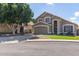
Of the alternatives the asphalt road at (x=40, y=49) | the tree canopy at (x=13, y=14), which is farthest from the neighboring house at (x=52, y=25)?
the tree canopy at (x=13, y=14)

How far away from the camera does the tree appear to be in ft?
39.0

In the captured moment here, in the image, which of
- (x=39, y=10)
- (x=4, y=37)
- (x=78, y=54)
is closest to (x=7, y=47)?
(x=4, y=37)

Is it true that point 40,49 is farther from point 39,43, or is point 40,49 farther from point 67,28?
point 67,28

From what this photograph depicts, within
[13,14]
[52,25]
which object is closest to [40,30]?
[52,25]

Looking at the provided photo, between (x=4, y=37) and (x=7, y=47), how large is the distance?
990mm

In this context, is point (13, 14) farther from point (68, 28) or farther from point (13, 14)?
point (68, 28)

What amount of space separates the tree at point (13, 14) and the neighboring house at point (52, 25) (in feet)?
2.92

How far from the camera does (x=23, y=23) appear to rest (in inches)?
461

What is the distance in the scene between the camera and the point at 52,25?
11016 mm

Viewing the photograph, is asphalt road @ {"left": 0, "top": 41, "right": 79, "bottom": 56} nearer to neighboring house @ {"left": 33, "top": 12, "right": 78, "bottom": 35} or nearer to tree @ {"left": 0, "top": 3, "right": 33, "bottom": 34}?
neighboring house @ {"left": 33, "top": 12, "right": 78, "bottom": 35}

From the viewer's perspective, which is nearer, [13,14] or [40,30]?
[40,30]

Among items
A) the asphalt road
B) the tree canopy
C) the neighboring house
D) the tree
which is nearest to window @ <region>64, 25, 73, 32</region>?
the neighboring house

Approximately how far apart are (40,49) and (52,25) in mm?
1304

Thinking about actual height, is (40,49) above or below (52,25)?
below
